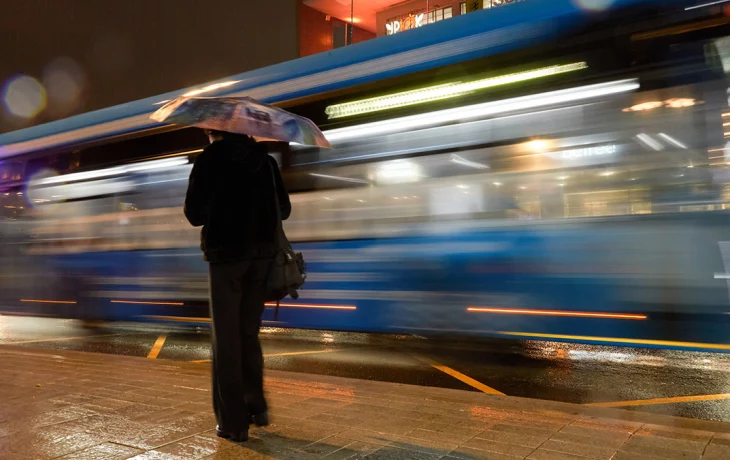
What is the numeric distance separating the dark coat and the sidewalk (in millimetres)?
1120

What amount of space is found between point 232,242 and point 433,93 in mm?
3439

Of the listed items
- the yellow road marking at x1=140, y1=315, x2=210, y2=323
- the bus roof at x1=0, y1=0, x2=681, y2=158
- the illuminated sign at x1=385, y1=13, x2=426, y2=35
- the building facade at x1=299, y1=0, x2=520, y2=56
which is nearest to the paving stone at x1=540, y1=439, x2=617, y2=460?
the bus roof at x1=0, y1=0, x2=681, y2=158

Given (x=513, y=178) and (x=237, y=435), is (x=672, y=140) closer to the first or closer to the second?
(x=513, y=178)

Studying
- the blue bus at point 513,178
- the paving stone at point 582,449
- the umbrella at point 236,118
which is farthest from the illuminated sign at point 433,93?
the paving stone at point 582,449

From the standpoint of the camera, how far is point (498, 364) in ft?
22.5

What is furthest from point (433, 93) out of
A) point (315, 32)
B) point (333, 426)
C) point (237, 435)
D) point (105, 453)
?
point (315, 32)

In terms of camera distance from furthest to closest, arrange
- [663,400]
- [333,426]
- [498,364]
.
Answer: [498,364] < [663,400] < [333,426]

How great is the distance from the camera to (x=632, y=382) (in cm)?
585

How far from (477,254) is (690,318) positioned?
6.34 feet

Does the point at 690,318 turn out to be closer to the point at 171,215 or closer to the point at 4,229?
the point at 171,215

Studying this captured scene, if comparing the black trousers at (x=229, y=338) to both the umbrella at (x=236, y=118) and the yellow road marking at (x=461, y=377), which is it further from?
the yellow road marking at (x=461, y=377)

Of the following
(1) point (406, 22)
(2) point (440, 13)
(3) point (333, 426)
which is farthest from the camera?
(1) point (406, 22)

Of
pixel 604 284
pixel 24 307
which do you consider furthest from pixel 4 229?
pixel 604 284

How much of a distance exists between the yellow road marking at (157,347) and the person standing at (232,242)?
461 cm
